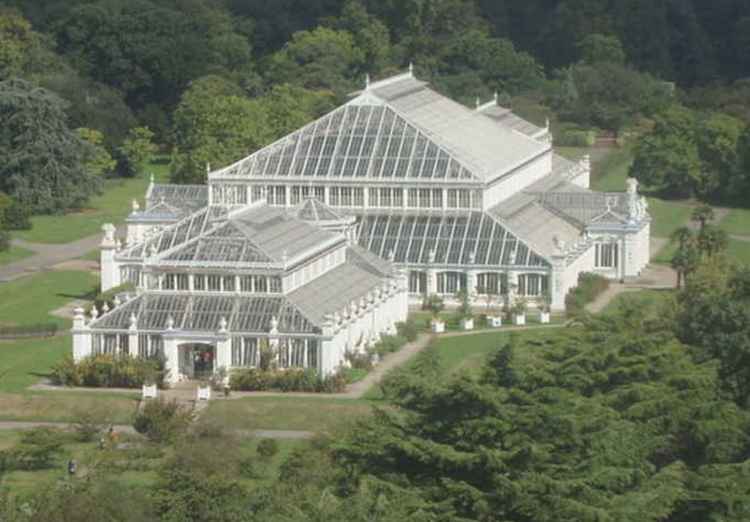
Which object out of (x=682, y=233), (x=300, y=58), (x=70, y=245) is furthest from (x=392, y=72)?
(x=682, y=233)

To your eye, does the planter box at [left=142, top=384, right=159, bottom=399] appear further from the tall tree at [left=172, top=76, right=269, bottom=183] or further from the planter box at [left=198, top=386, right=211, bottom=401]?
the tall tree at [left=172, top=76, right=269, bottom=183]

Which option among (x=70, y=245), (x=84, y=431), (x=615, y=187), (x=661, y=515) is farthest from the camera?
(x=615, y=187)

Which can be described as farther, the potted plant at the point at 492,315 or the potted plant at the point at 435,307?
the potted plant at the point at 492,315

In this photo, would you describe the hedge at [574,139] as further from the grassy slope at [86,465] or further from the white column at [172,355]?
the grassy slope at [86,465]

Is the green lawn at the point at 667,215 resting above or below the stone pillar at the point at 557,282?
above

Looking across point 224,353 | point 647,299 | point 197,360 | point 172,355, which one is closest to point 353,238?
point 647,299

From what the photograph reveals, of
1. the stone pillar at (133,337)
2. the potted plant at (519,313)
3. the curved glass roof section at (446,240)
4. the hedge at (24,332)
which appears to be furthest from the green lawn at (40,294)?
the potted plant at (519,313)

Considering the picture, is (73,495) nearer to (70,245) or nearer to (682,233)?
(682,233)
